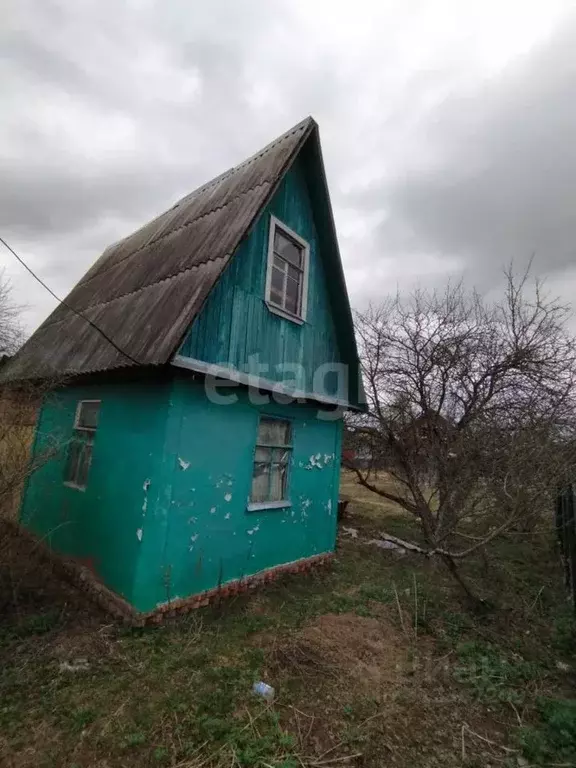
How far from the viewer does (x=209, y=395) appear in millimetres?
5074

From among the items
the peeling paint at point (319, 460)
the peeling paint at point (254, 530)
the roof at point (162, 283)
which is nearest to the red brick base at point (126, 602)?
the peeling paint at point (254, 530)

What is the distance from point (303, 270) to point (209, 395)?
9.81 feet

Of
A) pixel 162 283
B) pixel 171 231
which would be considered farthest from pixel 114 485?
pixel 171 231

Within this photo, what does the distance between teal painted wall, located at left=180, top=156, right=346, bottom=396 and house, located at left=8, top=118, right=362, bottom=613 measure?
0.08ft

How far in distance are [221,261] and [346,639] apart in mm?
4671

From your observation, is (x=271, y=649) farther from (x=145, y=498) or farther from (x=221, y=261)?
(x=221, y=261)

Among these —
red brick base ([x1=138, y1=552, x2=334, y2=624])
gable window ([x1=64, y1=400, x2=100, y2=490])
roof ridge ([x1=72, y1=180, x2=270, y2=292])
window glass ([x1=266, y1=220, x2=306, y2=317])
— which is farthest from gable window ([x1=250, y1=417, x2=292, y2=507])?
roof ridge ([x1=72, y1=180, x2=270, y2=292])

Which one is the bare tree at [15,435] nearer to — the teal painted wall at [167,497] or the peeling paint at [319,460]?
the teal painted wall at [167,497]

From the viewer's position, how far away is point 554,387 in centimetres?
1009

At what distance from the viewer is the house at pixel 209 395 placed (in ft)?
15.2

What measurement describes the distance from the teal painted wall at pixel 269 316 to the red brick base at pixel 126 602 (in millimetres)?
2923

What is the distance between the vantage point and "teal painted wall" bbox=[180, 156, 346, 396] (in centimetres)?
503
